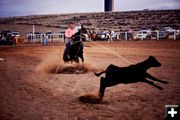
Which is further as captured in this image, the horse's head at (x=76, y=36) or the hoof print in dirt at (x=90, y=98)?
the horse's head at (x=76, y=36)

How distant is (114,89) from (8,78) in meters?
3.54

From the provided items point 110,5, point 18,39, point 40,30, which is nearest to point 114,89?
point 18,39

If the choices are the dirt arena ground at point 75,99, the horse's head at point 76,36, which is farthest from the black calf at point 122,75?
the horse's head at point 76,36

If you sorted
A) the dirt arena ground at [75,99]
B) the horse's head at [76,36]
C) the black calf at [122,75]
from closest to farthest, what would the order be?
the dirt arena ground at [75,99] < the black calf at [122,75] < the horse's head at [76,36]

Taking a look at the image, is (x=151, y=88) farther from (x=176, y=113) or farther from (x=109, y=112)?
(x=176, y=113)

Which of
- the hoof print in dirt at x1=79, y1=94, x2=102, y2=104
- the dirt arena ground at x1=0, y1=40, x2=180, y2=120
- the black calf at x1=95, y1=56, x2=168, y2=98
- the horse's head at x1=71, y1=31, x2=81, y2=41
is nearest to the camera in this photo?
the dirt arena ground at x1=0, y1=40, x2=180, y2=120

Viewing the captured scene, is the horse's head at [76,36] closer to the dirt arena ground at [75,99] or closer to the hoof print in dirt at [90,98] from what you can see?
the dirt arena ground at [75,99]

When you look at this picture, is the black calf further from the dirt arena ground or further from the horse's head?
the horse's head

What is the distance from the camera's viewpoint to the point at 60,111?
16.0ft

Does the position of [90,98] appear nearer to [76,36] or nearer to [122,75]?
[122,75]

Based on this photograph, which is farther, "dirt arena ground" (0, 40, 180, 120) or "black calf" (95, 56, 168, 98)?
"black calf" (95, 56, 168, 98)

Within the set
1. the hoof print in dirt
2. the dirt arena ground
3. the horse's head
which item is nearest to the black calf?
the hoof print in dirt

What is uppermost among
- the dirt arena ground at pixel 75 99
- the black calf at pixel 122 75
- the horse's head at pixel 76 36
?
the horse's head at pixel 76 36

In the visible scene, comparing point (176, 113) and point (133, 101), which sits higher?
point (176, 113)
